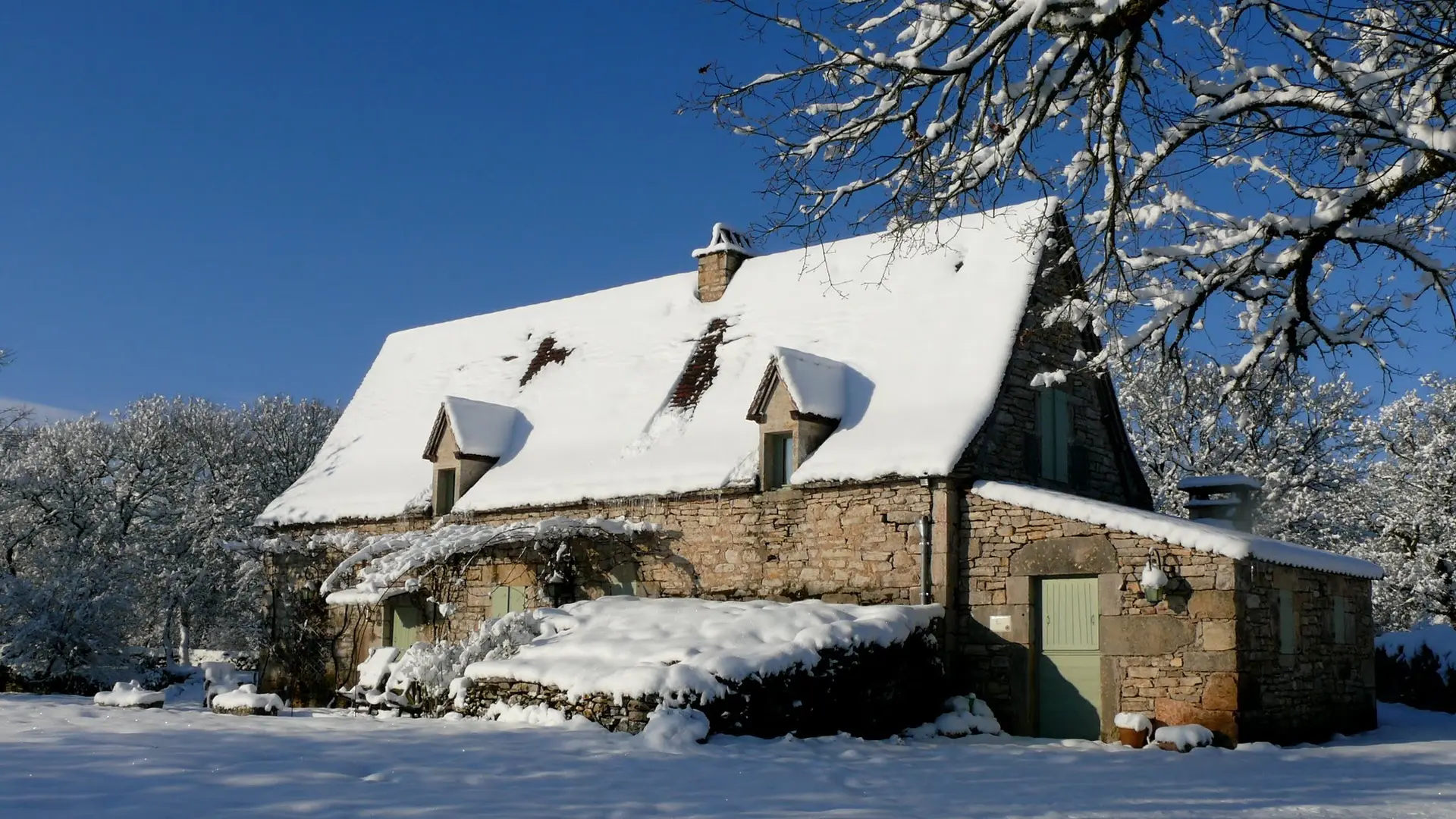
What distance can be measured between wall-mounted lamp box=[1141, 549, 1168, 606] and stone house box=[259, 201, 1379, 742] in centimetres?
3

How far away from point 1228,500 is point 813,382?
604cm

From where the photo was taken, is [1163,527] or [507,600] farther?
[507,600]

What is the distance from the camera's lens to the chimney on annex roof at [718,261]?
21.4m

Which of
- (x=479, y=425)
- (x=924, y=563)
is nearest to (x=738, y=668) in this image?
(x=924, y=563)

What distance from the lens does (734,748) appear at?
37.8 ft

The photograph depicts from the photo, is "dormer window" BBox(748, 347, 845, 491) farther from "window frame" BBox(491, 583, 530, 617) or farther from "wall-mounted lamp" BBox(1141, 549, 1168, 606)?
"wall-mounted lamp" BBox(1141, 549, 1168, 606)

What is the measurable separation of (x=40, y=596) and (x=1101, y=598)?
71.1 ft

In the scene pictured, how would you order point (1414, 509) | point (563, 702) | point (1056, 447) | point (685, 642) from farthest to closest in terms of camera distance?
point (1414, 509) < point (1056, 447) < point (685, 642) < point (563, 702)

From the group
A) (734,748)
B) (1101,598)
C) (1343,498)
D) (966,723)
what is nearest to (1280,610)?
(1101,598)

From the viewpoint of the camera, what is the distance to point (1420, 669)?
21.8 meters

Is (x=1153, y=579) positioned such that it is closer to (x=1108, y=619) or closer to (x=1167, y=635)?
(x=1167, y=635)

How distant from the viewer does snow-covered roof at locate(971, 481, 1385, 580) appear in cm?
1341

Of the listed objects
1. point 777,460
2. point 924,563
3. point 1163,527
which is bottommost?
point 924,563

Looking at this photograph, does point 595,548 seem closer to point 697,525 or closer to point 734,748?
point 697,525
